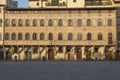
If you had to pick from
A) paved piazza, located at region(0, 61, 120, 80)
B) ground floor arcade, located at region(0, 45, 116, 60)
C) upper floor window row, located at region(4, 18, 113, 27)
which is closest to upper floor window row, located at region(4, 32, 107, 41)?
ground floor arcade, located at region(0, 45, 116, 60)

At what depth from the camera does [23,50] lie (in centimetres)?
7394

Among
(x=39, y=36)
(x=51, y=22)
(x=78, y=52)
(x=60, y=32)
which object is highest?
(x=51, y=22)

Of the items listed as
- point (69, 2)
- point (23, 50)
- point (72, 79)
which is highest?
point (69, 2)

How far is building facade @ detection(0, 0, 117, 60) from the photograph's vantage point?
72.3 metres

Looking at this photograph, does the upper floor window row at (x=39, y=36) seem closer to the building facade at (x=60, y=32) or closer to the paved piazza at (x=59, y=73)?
the building facade at (x=60, y=32)

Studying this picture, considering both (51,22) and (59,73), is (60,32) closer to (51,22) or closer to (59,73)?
(51,22)

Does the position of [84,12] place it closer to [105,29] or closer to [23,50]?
[105,29]

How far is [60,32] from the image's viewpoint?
72688 millimetres

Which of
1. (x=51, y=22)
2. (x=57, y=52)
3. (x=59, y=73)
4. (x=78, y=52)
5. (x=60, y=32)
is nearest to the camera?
(x=59, y=73)

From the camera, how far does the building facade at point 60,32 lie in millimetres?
72312

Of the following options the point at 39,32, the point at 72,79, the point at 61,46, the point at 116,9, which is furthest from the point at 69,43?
the point at 72,79

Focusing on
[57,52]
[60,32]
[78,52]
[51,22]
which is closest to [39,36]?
[51,22]

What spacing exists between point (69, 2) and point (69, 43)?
921 centimetres

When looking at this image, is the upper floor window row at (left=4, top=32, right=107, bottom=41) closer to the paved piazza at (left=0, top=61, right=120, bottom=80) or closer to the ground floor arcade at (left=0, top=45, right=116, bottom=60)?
the ground floor arcade at (left=0, top=45, right=116, bottom=60)
